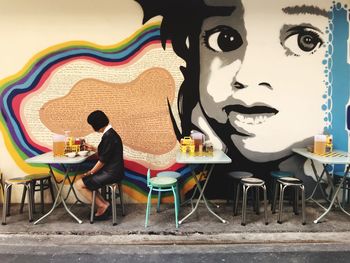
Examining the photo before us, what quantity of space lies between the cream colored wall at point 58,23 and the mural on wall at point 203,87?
0.16 m

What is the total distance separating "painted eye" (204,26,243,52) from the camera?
5.00 m

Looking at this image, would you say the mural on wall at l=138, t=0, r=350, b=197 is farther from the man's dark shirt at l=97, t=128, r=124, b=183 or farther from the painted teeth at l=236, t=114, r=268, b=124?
the man's dark shirt at l=97, t=128, r=124, b=183

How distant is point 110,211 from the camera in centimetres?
465

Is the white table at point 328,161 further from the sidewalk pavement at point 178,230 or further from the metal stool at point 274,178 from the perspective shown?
the metal stool at point 274,178

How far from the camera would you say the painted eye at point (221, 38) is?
16.4 feet

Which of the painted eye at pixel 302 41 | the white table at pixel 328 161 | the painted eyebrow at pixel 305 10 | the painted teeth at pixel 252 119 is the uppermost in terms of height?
the painted eyebrow at pixel 305 10

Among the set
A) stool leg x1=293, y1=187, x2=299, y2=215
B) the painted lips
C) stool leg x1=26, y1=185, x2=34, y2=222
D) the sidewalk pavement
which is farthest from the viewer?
the painted lips

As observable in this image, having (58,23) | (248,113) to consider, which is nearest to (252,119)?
(248,113)

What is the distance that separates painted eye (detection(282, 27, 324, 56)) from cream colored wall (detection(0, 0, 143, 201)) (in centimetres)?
238

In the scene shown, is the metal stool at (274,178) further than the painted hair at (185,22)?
No

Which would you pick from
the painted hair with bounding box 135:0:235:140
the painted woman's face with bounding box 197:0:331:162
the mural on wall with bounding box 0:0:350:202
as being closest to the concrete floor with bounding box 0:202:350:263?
the mural on wall with bounding box 0:0:350:202

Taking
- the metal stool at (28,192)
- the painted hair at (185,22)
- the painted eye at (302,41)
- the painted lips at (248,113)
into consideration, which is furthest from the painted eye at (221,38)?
the metal stool at (28,192)

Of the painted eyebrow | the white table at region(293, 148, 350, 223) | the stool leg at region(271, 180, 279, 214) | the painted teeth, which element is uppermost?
the painted eyebrow

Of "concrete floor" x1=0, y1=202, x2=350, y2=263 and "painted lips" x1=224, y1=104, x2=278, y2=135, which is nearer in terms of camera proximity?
"concrete floor" x1=0, y1=202, x2=350, y2=263
